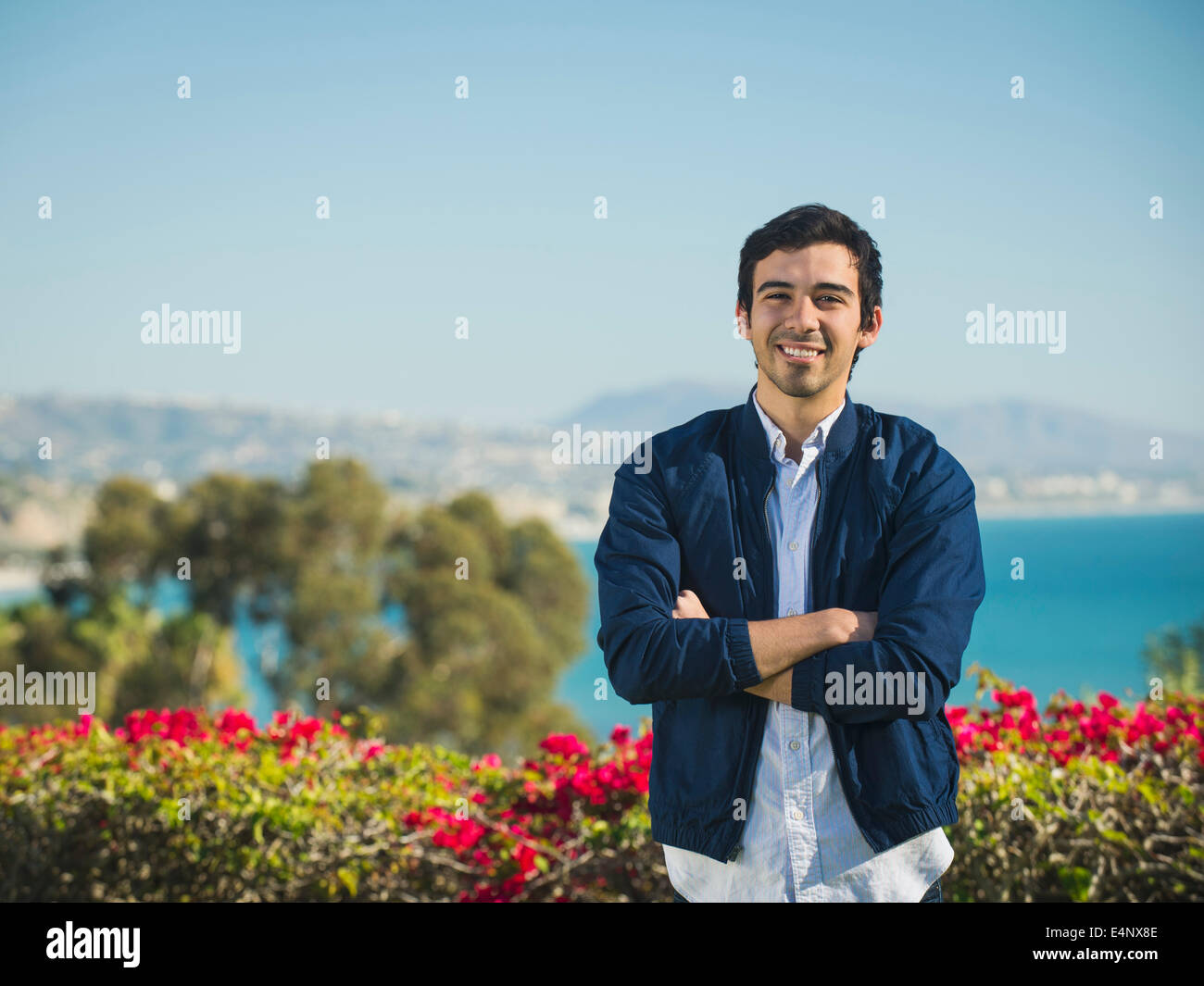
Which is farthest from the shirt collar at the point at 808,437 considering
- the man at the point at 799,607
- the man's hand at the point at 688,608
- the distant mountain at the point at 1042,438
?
the distant mountain at the point at 1042,438

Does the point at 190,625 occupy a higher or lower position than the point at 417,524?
lower

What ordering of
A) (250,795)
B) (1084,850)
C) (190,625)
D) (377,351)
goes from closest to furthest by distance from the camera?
(1084,850) → (250,795) → (190,625) → (377,351)

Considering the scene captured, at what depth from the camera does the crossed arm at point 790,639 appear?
1.58m

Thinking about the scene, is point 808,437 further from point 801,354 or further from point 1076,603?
point 1076,603

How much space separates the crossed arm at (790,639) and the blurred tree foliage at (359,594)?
1434 centimetres

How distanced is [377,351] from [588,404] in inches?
1750

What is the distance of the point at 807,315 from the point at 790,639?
0.53 meters

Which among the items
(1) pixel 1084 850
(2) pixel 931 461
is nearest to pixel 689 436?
(2) pixel 931 461

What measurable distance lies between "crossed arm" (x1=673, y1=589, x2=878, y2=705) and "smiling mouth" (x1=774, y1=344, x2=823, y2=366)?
42 centimetres

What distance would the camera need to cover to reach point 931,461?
1.70 metres

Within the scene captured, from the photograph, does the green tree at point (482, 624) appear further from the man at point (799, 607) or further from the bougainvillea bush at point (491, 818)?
the man at point (799, 607)

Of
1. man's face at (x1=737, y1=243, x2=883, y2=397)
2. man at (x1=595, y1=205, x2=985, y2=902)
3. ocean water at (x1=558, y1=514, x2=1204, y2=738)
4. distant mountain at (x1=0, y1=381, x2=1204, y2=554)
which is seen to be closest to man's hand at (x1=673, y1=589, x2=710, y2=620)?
man at (x1=595, y1=205, x2=985, y2=902)
